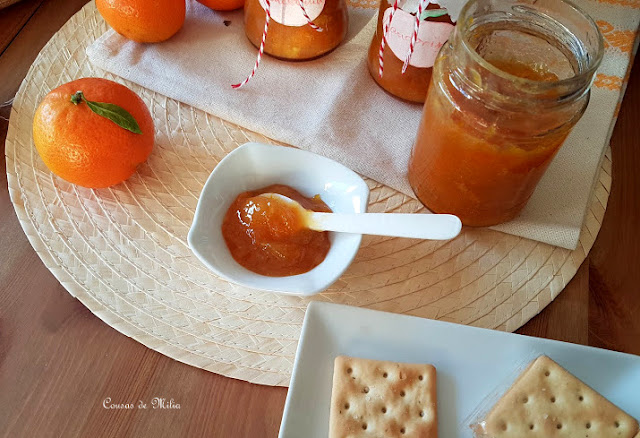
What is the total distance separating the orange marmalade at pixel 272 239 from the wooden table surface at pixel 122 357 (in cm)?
15

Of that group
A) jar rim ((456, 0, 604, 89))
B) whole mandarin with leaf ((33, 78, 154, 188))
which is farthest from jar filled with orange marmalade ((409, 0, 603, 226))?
whole mandarin with leaf ((33, 78, 154, 188))

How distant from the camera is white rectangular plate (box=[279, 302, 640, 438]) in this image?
66 cm

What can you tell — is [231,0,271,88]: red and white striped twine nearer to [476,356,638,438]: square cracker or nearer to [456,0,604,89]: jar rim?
[456,0,604,89]: jar rim

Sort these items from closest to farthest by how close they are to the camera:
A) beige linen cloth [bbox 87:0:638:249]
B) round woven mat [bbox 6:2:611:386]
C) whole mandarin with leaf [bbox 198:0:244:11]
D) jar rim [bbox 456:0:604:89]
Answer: jar rim [bbox 456:0:604:89]
round woven mat [bbox 6:2:611:386]
beige linen cloth [bbox 87:0:638:249]
whole mandarin with leaf [bbox 198:0:244:11]

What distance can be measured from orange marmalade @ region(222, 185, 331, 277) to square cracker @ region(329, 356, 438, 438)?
141 millimetres

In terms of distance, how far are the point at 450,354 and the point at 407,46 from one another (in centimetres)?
44

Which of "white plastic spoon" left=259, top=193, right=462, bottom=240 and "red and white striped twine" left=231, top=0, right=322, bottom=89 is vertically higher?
"red and white striped twine" left=231, top=0, right=322, bottom=89

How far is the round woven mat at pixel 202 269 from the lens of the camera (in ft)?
2.38

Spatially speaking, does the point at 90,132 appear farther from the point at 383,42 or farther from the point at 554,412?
the point at 554,412

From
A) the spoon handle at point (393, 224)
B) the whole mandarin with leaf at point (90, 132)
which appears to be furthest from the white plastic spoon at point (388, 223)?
the whole mandarin with leaf at point (90, 132)

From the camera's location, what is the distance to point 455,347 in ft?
2.24

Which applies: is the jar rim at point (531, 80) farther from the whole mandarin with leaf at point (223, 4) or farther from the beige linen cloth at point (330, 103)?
the whole mandarin with leaf at point (223, 4)

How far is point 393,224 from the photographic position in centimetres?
70

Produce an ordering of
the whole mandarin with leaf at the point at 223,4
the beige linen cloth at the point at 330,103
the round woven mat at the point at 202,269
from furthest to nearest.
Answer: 1. the whole mandarin with leaf at the point at 223,4
2. the beige linen cloth at the point at 330,103
3. the round woven mat at the point at 202,269
